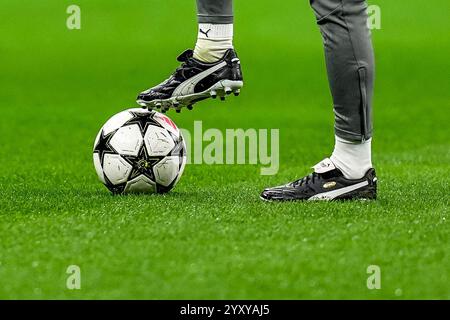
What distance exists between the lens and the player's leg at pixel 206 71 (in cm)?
584

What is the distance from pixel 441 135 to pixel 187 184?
16.1ft

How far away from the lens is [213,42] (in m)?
5.94

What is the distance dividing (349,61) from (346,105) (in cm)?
23

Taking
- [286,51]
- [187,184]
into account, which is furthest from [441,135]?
[286,51]

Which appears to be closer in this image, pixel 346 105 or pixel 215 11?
pixel 346 105

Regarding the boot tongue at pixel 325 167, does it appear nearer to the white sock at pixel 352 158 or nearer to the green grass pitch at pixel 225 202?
the white sock at pixel 352 158

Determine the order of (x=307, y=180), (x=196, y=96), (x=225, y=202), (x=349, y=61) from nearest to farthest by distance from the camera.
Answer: (x=349, y=61)
(x=225, y=202)
(x=307, y=180)
(x=196, y=96)

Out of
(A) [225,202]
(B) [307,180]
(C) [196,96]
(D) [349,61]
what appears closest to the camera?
(D) [349,61]

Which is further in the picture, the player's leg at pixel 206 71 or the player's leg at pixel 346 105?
the player's leg at pixel 206 71

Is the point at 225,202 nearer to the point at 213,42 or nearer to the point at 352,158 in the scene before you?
the point at 352,158

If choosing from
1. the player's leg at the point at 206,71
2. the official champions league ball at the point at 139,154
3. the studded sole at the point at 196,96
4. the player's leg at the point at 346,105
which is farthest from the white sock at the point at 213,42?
the player's leg at the point at 346,105

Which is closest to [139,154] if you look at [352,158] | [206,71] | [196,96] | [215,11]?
[196,96]

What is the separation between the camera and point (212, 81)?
586 centimetres

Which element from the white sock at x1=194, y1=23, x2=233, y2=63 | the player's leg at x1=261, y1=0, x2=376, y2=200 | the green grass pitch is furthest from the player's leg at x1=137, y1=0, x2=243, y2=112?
the player's leg at x1=261, y1=0, x2=376, y2=200
